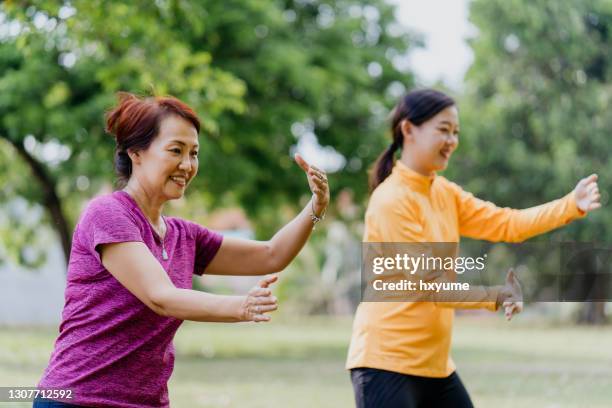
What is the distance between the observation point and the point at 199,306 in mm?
2477

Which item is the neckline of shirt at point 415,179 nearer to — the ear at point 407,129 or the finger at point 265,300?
the ear at point 407,129

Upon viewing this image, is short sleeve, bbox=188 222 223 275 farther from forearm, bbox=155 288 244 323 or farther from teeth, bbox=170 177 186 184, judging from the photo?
forearm, bbox=155 288 244 323

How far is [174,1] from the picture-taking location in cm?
805

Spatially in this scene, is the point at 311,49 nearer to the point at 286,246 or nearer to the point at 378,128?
the point at 378,128

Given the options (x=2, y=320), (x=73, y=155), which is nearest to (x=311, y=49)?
(x=73, y=155)

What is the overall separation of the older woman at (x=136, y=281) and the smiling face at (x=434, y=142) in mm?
1107

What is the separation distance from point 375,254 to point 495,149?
22032 millimetres

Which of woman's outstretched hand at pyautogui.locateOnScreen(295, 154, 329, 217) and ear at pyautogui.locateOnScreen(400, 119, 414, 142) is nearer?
woman's outstretched hand at pyautogui.locateOnScreen(295, 154, 329, 217)

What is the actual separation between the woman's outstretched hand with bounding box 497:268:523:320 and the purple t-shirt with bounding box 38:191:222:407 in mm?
1366

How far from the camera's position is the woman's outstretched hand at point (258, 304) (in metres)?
2.37

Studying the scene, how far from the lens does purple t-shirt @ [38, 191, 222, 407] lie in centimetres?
263

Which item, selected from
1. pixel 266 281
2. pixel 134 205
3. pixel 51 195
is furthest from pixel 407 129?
pixel 51 195

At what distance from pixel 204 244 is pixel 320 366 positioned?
38.1 ft

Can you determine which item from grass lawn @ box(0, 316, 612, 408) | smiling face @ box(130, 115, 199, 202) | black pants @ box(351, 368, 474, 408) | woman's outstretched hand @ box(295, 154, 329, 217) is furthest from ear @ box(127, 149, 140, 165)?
grass lawn @ box(0, 316, 612, 408)
